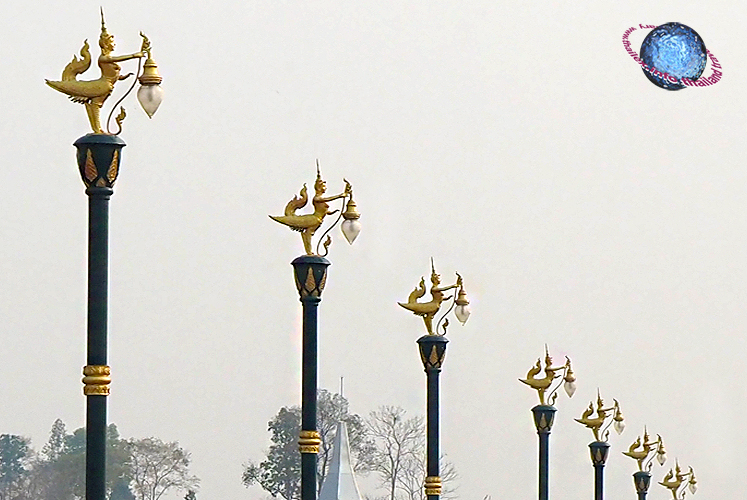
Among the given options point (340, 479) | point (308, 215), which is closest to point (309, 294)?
point (308, 215)

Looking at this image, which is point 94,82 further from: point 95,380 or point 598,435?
point 598,435

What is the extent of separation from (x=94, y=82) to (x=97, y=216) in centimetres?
141

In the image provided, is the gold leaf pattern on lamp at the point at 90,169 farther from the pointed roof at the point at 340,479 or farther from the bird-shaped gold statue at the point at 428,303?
the pointed roof at the point at 340,479

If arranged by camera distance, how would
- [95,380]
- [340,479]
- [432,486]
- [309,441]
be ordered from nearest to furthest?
1. [95,380]
2. [309,441]
3. [432,486]
4. [340,479]

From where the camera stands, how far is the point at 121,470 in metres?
107

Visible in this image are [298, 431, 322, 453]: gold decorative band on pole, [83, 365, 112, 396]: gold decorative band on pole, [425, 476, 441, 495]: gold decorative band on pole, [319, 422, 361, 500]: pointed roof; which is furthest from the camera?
[319, 422, 361, 500]: pointed roof

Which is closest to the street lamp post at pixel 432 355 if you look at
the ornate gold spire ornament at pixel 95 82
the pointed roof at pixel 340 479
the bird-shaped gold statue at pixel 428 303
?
the bird-shaped gold statue at pixel 428 303

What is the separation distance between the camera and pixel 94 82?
20.8 meters

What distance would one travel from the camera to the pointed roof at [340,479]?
83688 mm

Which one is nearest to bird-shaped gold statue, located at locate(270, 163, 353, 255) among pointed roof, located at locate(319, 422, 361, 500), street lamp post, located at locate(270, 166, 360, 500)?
street lamp post, located at locate(270, 166, 360, 500)

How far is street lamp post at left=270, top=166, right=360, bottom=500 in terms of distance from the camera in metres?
26.7

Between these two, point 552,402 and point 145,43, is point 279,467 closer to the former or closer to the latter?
point 552,402

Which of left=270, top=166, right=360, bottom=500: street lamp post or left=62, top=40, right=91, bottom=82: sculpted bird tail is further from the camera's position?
left=270, top=166, right=360, bottom=500: street lamp post

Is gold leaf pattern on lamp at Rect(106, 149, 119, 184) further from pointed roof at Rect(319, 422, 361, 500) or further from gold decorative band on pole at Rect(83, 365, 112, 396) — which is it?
pointed roof at Rect(319, 422, 361, 500)
